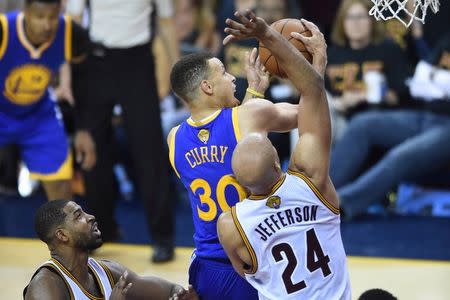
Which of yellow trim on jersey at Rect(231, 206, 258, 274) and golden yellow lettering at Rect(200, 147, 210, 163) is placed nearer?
yellow trim on jersey at Rect(231, 206, 258, 274)

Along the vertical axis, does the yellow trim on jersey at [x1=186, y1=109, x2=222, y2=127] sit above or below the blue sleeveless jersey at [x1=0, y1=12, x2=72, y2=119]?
above

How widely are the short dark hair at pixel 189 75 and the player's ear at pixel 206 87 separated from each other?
2 cm

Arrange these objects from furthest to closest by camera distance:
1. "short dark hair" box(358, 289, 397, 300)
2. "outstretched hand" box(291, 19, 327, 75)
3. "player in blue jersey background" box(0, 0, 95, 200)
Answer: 1. "player in blue jersey background" box(0, 0, 95, 200)
2. "short dark hair" box(358, 289, 397, 300)
3. "outstretched hand" box(291, 19, 327, 75)

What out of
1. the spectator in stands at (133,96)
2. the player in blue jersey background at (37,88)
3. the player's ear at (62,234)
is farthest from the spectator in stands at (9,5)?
the player's ear at (62,234)

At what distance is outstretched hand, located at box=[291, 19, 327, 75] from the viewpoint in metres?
4.34

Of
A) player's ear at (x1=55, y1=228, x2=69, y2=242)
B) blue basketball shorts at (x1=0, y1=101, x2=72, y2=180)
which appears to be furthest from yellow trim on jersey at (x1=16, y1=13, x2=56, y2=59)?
player's ear at (x1=55, y1=228, x2=69, y2=242)

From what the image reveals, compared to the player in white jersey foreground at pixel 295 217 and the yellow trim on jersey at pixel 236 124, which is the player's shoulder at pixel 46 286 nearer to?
the player in white jersey foreground at pixel 295 217

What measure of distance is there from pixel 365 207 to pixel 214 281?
372 centimetres

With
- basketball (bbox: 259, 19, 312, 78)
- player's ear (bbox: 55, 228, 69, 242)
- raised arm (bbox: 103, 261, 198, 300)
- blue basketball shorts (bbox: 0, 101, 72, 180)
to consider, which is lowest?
blue basketball shorts (bbox: 0, 101, 72, 180)

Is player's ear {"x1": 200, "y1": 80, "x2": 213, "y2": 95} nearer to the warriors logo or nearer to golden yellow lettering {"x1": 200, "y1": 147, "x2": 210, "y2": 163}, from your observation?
golden yellow lettering {"x1": 200, "y1": 147, "x2": 210, "y2": 163}

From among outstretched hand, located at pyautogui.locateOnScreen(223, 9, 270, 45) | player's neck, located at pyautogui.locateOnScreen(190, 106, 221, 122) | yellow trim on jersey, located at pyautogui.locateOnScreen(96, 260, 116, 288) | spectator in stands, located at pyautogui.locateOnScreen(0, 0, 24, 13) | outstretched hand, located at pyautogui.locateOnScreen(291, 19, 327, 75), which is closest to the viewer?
outstretched hand, located at pyautogui.locateOnScreen(223, 9, 270, 45)

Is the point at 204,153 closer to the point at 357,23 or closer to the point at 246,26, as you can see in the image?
the point at 246,26

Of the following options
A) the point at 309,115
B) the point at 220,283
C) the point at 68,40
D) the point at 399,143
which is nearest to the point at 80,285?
the point at 220,283

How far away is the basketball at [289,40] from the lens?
452 cm
